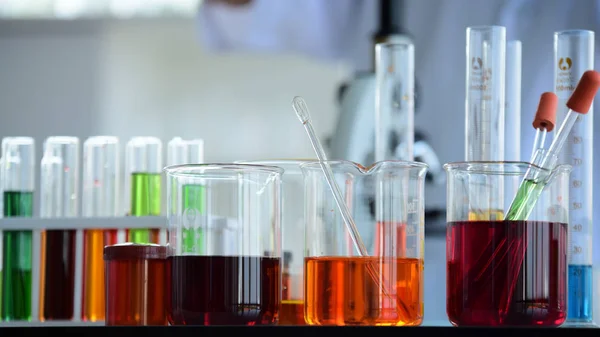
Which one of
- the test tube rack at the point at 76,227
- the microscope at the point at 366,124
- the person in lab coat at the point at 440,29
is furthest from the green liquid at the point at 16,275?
the person in lab coat at the point at 440,29

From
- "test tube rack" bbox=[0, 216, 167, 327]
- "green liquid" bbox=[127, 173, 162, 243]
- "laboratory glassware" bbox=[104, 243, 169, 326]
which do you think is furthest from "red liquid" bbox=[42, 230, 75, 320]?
"laboratory glassware" bbox=[104, 243, 169, 326]

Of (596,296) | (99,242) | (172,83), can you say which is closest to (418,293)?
(99,242)

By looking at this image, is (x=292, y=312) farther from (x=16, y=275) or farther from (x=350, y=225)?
(x=16, y=275)

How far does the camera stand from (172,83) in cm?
484

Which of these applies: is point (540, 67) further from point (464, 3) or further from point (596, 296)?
point (596, 296)

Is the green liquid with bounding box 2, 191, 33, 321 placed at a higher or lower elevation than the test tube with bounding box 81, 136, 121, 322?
lower

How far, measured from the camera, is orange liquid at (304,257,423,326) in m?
0.99

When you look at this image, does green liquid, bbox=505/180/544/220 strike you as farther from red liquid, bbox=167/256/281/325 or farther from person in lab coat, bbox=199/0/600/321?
person in lab coat, bbox=199/0/600/321

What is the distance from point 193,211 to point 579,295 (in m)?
0.46

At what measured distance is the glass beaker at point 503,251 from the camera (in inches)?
38.5

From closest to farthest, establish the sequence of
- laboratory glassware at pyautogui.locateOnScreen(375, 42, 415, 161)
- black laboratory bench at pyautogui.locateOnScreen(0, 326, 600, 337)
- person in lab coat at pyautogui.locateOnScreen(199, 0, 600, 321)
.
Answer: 1. black laboratory bench at pyautogui.locateOnScreen(0, 326, 600, 337)
2. laboratory glassware at pyautogui.locateOnScreen(375, 42, 415, 161)
3. person in lab coat at pyautogui.locateOnScreen(199, 0, 600, 321)

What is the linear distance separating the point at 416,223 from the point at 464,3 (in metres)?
2.23

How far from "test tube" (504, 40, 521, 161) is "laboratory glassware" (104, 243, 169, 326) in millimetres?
468

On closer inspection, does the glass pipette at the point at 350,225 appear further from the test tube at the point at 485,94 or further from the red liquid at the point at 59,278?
the red liquid at the point at 59,278
